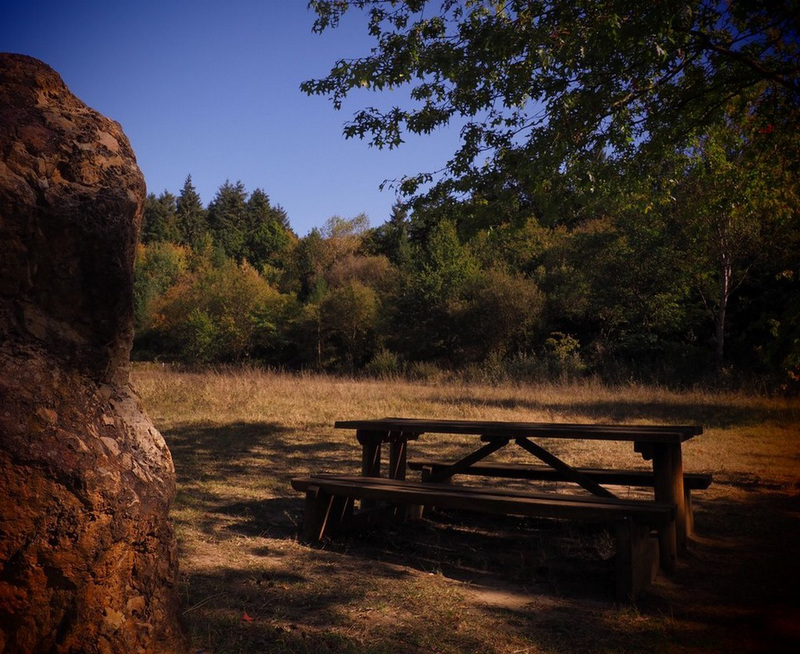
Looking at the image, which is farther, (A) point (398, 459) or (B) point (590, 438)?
(A) point (398, 459)

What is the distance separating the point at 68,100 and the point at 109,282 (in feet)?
Result: 2.28

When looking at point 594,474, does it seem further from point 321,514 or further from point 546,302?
point 546,302

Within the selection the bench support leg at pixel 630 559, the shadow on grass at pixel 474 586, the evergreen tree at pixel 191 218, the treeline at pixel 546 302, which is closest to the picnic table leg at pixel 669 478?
the shadow on grass at pixel 474 586

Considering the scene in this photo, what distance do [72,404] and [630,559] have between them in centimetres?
321

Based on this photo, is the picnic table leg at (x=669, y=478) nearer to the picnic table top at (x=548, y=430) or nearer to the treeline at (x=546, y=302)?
the picnic table top at (x=548, y=430)

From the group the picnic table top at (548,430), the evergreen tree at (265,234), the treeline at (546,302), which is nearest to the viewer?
the picnic table top at (548,430)

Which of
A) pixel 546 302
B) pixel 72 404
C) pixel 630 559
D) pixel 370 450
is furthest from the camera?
pixel 546 302

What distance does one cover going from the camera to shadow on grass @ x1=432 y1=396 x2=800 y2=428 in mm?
12656

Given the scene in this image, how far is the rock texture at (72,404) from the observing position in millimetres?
1889

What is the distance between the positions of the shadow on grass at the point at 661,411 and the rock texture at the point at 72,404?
36.3 feet

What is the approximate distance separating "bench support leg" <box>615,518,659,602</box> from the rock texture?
8.73ft

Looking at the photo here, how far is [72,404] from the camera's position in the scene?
2090 mm

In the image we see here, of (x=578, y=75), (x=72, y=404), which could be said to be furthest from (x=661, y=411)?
(x=72, y=404)

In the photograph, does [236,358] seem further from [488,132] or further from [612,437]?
[612,437]
